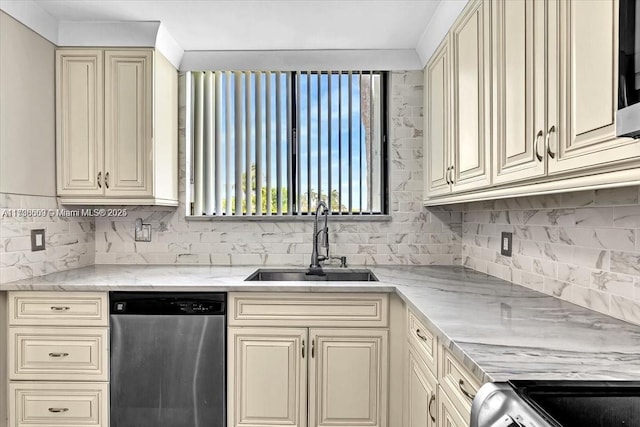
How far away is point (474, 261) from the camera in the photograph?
287 centimetres

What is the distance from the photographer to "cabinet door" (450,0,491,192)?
1906mm

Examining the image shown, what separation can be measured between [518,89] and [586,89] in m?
0.41

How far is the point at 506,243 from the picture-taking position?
240 cm

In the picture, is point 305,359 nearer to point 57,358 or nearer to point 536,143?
point 57,358

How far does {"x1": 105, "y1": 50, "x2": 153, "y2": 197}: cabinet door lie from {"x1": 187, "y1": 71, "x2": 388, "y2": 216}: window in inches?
17.4

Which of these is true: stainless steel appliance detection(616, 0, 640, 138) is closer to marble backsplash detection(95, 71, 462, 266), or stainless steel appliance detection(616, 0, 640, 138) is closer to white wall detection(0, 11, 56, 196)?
marble backsplash detection(95, 71, 462, 266)

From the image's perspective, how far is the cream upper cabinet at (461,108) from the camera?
1.93 meters

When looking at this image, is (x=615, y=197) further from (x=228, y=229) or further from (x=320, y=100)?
(x=228, y=229)

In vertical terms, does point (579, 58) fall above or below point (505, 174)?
above

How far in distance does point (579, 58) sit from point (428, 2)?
1.33 m

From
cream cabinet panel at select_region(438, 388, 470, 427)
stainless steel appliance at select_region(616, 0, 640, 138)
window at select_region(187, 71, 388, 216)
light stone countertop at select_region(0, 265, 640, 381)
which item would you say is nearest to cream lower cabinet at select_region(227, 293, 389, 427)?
light stone countertop at select_region(0, 265, 640, 381)

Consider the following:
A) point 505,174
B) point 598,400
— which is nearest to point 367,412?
point 505,174

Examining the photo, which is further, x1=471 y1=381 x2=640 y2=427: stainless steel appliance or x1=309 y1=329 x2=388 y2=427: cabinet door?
x1=309 y1=329 x2=388 y2=427: cabinet door

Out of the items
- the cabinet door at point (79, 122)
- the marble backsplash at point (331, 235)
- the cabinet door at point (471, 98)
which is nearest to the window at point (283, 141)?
the marble backsplash at point (331, 235)
